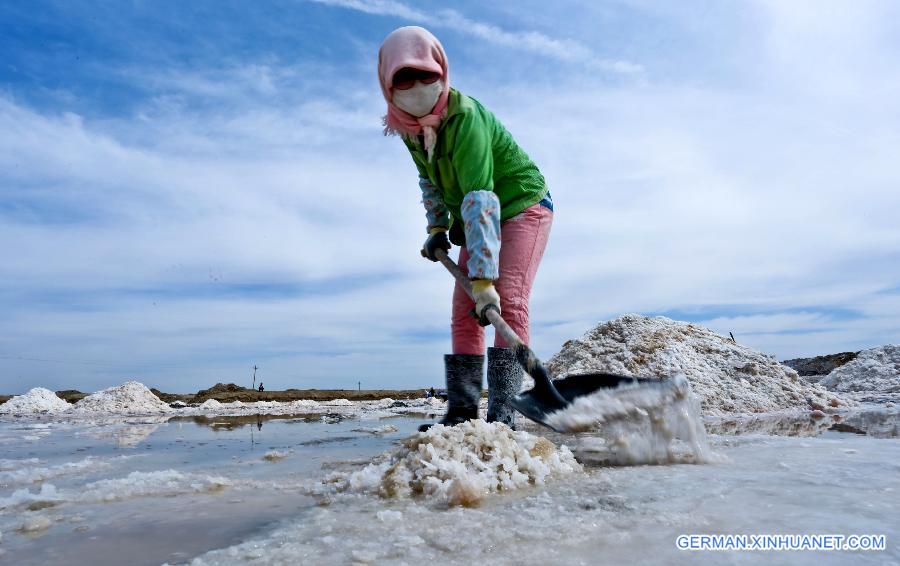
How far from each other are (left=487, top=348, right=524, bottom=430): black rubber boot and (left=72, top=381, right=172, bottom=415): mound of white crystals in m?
9.40

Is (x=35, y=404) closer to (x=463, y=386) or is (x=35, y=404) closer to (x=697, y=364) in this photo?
(x=463, y=386)

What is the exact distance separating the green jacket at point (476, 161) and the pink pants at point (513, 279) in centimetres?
9

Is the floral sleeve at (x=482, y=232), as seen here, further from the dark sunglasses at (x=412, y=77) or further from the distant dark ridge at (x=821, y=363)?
the distant dark ridge at (x=821, y=363)

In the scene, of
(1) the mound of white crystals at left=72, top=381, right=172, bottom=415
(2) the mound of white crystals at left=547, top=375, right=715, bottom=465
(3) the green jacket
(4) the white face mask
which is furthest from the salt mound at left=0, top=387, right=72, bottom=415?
(2) the mound of white crystals at left=547, top=375, right=715, bottom=465

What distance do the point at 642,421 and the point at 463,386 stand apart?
3.48 ft

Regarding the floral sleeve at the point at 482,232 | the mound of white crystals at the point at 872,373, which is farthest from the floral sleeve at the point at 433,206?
the mound of white crystals at the point at 872,373

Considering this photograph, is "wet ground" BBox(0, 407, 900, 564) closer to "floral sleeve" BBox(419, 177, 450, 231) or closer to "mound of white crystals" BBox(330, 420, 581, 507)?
"mound of white crystals" BBox(330, 420, 581, 507)

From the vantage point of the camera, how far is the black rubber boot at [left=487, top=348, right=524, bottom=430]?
2.58m

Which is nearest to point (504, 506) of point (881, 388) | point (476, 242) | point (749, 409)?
point (476, 242)

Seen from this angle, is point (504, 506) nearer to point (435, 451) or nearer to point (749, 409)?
point (435, 451)

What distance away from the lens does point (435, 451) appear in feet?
5.41

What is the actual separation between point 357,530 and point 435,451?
50 cm

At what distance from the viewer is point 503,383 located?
2596mm

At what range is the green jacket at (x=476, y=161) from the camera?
2592 millimetres
